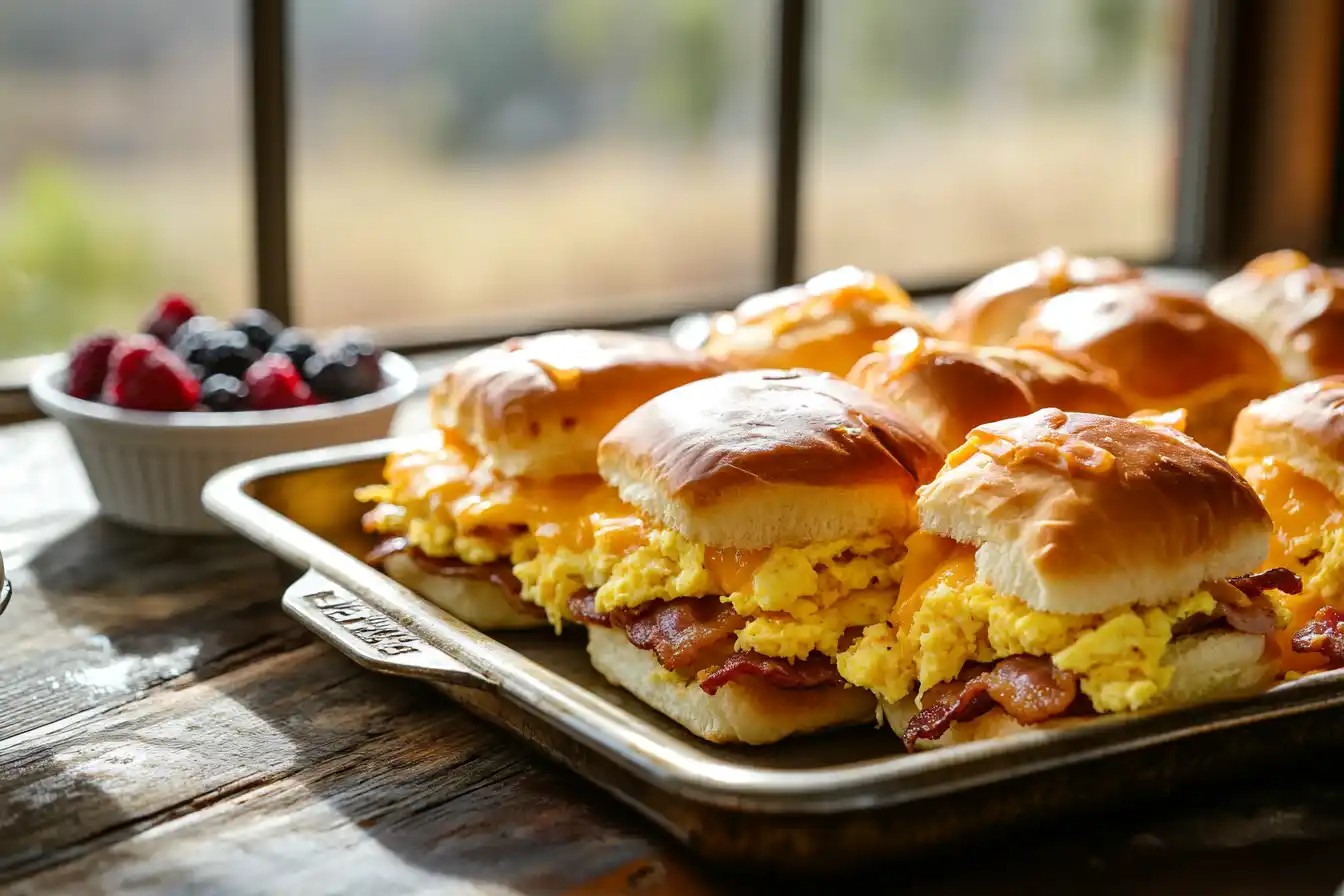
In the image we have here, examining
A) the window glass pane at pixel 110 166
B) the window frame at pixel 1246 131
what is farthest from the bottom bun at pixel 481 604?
the window frame at pixel 1246 131

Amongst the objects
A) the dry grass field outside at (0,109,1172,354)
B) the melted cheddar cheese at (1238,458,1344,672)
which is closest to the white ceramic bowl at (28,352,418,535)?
the melted cheddar cheese at (1238,458,1344,672)

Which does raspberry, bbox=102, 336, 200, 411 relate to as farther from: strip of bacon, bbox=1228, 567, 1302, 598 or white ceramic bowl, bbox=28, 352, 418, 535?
strip of bacon, bbox=1228, 567, 1302, 598

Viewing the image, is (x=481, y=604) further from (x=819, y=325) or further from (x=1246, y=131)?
(x=1246, y=131)

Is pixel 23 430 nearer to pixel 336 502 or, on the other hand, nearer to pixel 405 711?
pixel 336 502

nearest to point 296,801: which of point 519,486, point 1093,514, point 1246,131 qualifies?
point 519,486

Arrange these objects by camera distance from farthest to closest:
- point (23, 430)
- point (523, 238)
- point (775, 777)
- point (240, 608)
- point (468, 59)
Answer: point (523, 238), point (468, 59), point (23, 430), point (240, 608), point (775, 777)

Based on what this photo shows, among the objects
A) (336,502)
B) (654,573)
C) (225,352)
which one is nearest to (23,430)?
(225,352)

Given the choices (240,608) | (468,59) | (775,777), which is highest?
(468,59)
